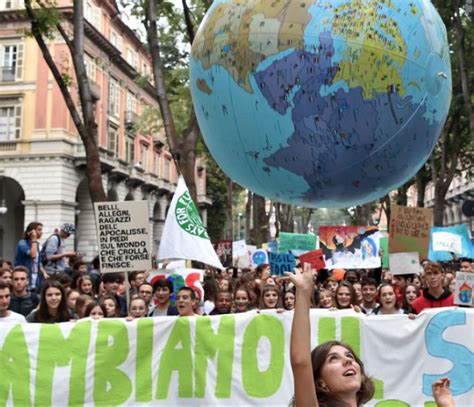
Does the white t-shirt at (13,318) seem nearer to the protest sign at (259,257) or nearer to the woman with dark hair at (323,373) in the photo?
the woman with dark hair at (323,373)

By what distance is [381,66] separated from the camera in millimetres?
3373

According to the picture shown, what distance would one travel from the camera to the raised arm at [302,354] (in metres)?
2.22

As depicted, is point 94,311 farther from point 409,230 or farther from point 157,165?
point 157,165

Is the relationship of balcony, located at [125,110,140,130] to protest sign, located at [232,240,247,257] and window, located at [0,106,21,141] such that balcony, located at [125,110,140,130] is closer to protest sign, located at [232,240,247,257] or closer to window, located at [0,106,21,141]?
window, located at [0,106,21,141]

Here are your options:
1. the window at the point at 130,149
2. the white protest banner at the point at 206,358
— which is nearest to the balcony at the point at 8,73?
the window at the point at 130,149

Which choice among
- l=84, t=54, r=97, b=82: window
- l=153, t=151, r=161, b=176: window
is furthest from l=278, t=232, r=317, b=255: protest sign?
l=153, t=151, r=161, b=176: window

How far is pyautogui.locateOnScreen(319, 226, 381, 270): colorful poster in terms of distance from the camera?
31.4 feet

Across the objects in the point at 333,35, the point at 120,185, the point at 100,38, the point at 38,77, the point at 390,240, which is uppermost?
the point at 100,38

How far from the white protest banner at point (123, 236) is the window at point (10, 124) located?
28.9 metres

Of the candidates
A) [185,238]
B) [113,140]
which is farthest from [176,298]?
[113,140]

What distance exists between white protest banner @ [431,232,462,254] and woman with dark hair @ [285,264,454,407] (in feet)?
36.7

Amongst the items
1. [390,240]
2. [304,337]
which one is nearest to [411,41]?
[304,337]

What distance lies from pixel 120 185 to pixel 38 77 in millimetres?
9954

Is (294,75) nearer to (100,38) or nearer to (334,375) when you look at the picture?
(334,375)
